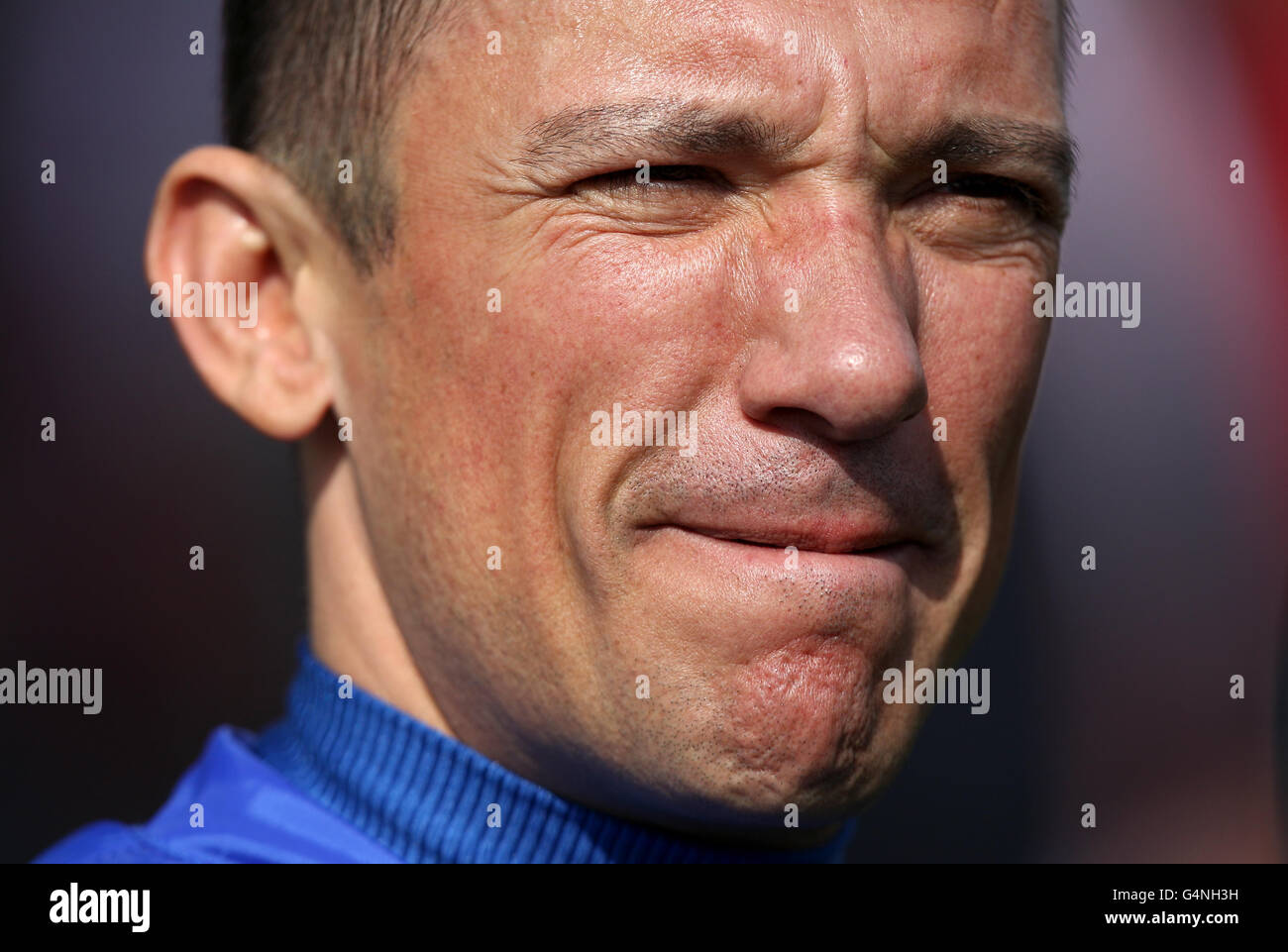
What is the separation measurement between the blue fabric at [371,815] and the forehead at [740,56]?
102 centimetres

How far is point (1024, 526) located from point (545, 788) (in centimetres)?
307

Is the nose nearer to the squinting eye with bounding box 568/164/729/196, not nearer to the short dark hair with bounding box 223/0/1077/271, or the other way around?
the squinting eye with bounding box 568/164/729/196

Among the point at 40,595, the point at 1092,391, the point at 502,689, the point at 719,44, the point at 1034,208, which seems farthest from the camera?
the point at 1092,391

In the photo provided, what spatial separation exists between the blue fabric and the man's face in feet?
0.29

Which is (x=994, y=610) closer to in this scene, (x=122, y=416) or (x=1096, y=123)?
(x=1096, y=123)

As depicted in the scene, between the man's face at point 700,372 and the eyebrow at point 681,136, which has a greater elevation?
the eyebrow at point 681,136

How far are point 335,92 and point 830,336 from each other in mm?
964

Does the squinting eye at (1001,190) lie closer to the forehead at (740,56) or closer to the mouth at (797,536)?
the forehead at (740,56)

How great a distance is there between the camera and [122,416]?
14.4 ft

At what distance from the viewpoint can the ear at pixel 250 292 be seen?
2275mm

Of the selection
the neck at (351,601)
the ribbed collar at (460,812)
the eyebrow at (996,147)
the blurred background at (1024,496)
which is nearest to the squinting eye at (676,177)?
the eyebrow at (996,147)

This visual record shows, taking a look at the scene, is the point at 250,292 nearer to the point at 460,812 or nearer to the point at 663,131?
the point at 663,131

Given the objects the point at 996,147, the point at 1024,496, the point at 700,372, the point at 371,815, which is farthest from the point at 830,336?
the point at 1024,496
